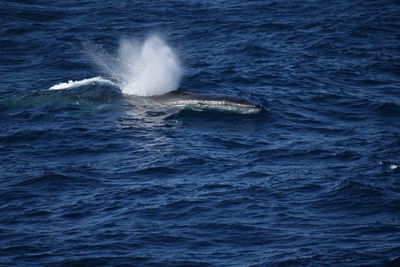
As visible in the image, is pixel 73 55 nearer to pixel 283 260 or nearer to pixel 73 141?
pixel 73 141

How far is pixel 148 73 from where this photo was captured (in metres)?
39.7

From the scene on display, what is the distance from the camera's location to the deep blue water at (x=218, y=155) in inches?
864

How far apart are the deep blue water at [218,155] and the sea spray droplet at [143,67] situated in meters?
1.13

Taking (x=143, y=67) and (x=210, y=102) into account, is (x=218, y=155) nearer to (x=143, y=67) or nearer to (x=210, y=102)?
(x=210, y=102)

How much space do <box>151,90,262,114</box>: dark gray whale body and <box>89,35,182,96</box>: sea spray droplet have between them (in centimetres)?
251

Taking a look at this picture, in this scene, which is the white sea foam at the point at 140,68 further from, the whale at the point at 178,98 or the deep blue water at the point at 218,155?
the deep blue water at the point at 218,155

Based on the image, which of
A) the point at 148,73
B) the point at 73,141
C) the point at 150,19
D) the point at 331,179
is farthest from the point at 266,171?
the point at 150,19

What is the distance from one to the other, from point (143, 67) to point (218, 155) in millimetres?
14127

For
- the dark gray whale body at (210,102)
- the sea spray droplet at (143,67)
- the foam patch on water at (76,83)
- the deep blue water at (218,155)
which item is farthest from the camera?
the foam patch on water at (76,83)

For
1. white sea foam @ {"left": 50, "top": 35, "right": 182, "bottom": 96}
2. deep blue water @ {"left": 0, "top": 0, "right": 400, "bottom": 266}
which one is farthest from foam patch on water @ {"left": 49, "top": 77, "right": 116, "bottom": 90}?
deep blue water @ {"left": 0, "top": 0, "right": 400, "bottom": 266}

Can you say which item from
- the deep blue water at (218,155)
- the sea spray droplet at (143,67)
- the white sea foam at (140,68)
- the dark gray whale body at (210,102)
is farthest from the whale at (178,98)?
the sea spray droplet at (143,67)

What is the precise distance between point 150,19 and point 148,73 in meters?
18.6

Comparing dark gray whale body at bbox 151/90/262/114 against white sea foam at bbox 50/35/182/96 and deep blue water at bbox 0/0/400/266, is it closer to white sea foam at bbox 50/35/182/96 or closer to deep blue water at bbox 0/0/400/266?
deep blue water at bbox 0/0/400/266

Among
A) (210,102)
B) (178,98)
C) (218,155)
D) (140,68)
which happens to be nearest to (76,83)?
(140,68)
